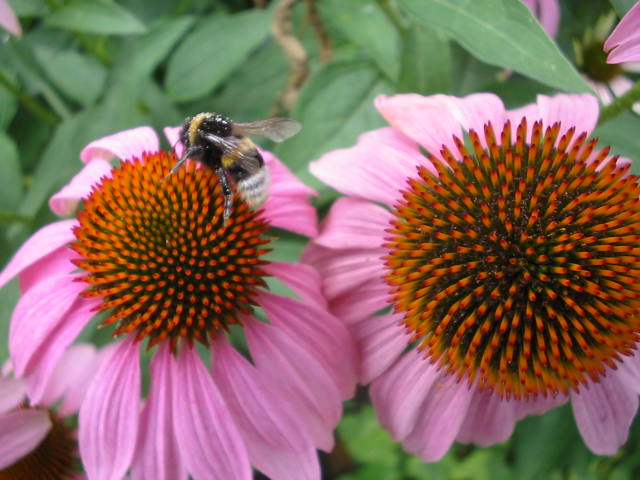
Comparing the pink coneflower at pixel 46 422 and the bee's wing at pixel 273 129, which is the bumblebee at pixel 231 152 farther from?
the pink coneflower at pixel 46 422

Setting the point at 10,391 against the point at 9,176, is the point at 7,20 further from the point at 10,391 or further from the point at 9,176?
the point at 10,391

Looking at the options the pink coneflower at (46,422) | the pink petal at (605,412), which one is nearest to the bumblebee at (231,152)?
the pink coneflower at (46,422)

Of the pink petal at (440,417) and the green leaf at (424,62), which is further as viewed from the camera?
the green leaf at (424,62)

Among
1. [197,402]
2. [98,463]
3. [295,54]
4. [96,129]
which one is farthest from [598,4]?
[98,463]

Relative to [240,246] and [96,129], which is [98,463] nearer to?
[240,246]

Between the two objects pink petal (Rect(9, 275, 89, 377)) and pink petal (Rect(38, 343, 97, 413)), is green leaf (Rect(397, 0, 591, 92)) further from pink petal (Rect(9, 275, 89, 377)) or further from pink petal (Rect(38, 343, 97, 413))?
pink petal (Rect(38, 343, 97, 413))

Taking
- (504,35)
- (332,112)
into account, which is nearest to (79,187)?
(332,112)
